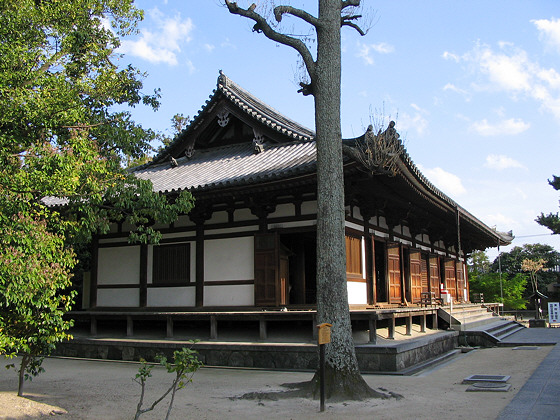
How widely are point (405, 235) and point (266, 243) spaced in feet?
21.2

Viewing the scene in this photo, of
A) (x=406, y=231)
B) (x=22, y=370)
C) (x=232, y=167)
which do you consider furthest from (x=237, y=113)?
(x=22, y=370)

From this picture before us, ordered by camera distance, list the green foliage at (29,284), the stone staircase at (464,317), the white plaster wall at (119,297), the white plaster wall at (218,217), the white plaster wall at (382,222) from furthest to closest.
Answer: the stone staircase at (464,317), the white plaster wall at (382,222), the white plaster wall at (119,297), the white plaster wall at (218,217), the green foliage at (29,284)

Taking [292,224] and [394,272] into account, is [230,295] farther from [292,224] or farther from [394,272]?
[394,272]

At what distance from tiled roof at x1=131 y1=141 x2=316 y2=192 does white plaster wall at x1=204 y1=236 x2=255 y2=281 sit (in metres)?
1.68

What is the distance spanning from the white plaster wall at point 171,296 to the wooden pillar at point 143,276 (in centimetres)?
13

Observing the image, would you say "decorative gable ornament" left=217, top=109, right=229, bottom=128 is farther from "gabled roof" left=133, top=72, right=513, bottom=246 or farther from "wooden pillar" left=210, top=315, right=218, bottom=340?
"wooden pillar" left=210, top=315, right=218, bottom=340

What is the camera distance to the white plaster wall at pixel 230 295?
13.1 meters

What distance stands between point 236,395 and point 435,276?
1420cm

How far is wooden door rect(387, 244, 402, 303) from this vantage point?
1535 centimetres

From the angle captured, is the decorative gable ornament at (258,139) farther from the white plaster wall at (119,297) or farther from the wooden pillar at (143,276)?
the white plaster wall at (119,297)

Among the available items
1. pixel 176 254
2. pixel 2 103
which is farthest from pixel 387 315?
pixel 2 103

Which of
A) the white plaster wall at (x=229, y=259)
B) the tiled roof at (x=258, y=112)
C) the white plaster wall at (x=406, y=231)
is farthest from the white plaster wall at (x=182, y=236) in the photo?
the white plaster wall at (x=406, y=231)

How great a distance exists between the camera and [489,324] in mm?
19094

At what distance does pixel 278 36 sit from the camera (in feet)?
29.1
